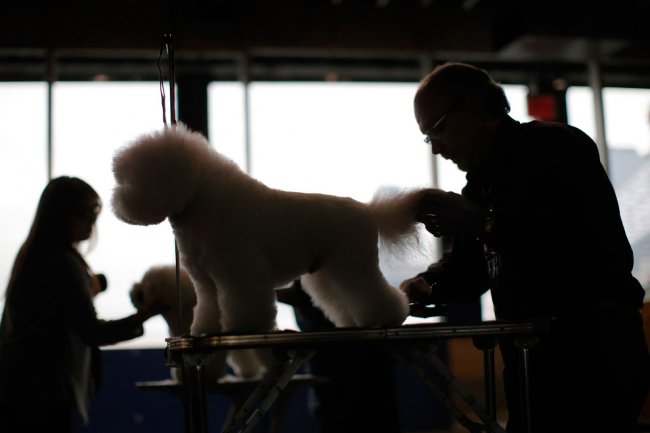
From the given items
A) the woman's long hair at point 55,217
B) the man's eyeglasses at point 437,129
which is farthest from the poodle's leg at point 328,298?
the woman's long hair at point 55,217

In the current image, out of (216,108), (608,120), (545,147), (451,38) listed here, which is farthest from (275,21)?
(545,147)

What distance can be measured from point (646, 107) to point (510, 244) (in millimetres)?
4207

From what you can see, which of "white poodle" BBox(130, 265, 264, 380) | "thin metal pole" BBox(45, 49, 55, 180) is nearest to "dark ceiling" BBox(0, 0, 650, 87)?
"thin metal pole" BBox(45, 49, 55, 180)

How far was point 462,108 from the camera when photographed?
1.59 meters

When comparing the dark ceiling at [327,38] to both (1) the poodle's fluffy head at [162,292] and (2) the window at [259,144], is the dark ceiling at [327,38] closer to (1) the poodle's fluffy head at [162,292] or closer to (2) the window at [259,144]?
(2) the window at [259,144]

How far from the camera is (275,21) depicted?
15.7 ft

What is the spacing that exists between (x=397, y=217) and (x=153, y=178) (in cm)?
46

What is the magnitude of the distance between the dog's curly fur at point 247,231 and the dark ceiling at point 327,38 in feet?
10.7

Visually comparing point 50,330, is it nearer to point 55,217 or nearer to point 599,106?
point 55,217

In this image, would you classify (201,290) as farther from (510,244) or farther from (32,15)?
(32,15)

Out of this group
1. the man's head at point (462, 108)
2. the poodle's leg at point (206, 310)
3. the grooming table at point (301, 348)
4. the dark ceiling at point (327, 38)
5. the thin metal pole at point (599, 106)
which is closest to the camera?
the grooming table at point (301, 348)

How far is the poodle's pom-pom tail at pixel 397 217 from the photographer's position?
138 centimetres

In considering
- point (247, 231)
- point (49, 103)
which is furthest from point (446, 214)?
point (49, 103)

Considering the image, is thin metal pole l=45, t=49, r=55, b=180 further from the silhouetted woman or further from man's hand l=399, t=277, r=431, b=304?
man's hand l=399, t=277, r=431, b=304
